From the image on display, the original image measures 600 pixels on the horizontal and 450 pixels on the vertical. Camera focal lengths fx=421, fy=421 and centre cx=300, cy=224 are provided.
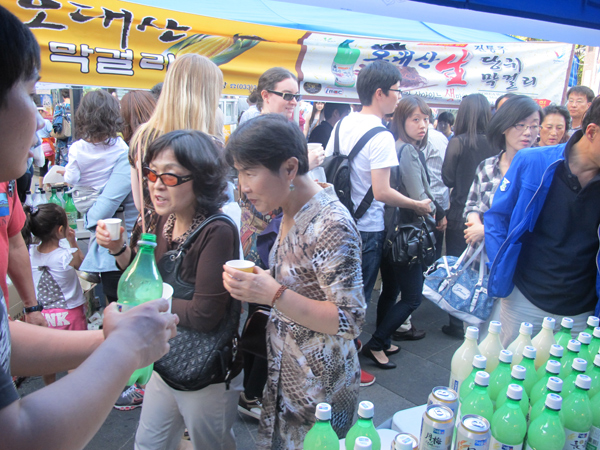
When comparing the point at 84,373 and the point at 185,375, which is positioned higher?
the point at 84,373

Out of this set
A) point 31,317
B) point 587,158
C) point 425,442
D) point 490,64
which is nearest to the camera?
point 425,442

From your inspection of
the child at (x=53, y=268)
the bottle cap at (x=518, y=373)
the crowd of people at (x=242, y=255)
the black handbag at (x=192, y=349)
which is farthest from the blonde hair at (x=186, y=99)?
the bottle cap at (x=518, y=373)

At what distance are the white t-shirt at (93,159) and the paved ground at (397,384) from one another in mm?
1666

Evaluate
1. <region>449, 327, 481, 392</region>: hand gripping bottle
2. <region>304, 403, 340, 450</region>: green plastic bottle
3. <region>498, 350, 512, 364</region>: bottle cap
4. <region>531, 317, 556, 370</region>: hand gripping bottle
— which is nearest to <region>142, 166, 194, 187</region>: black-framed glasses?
<region>304, 403, 340, 450</region>: green plastic bottle

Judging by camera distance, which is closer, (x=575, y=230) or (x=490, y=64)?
(x=575, y=230)

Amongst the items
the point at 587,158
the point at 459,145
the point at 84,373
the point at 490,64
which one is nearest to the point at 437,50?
the point at 490,64

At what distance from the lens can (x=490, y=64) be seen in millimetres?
5051

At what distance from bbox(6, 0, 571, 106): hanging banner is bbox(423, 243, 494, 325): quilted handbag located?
7.42 ft

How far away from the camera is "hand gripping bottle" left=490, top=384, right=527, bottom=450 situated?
49.4 inches

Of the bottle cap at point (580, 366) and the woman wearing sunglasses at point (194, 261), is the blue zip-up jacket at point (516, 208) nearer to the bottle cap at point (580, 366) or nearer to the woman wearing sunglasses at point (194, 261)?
the bottle cap at point (580, 366)

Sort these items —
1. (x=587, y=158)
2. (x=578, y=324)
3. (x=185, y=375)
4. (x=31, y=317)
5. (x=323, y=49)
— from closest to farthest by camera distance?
1. (x=185, y=375)
2. (x=587, y=158)
3. (x=578, y=324)
4. (x=31, y=317)
5. (x=323, y=49)

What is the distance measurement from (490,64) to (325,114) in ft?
6.78

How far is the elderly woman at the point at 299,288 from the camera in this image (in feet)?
5.13

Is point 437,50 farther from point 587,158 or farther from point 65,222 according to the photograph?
point 65,222
